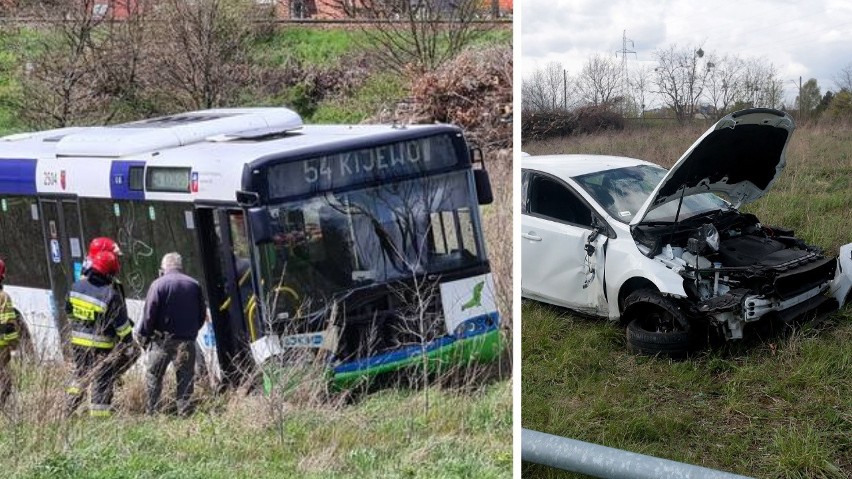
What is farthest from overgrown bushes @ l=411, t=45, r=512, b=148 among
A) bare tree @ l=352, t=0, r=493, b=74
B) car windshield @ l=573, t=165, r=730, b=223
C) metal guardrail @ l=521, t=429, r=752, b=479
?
car windshield @ l=573, t=165, r=730, b=223

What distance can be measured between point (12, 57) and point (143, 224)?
0.83 m

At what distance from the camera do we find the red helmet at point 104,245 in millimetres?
3102

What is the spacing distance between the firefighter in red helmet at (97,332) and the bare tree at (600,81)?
70.1 inches

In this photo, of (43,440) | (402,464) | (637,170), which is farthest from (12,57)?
(637,170)

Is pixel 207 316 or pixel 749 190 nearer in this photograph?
pixel 207 316

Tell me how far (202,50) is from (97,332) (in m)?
0.99

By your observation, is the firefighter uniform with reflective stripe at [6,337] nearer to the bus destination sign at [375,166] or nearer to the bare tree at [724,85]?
the bus destination sign at [375,166]

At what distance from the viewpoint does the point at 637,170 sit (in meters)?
4.04

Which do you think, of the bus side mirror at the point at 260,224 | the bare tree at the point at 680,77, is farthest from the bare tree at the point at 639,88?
the bus side mirror at the point at 260,224

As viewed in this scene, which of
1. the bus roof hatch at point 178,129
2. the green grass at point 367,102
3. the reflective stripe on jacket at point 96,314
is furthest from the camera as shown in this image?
the reflective stripe on jacket at point 96,314

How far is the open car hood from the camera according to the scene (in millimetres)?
3727

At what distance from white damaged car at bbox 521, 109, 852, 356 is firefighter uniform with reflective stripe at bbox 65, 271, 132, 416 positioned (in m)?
1.55

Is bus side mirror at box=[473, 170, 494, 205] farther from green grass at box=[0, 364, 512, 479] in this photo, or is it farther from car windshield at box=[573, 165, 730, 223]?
car windshield at box=[573, 165, 730, 223]

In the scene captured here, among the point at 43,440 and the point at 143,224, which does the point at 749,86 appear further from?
the point at 43,440
